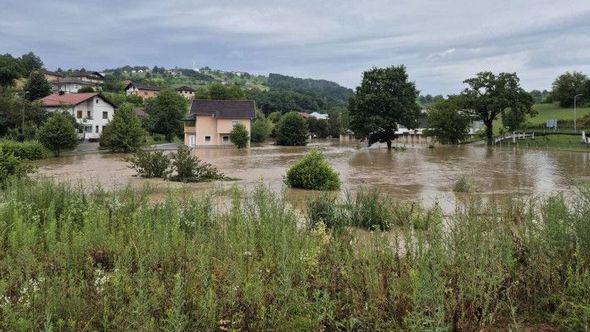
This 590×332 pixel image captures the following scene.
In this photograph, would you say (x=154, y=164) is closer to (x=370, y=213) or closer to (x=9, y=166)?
(x=9, y=166)

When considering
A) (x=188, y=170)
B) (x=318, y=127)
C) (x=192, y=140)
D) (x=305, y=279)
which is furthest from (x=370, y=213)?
(x=318, y=127)

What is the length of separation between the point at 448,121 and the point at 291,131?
21.2 meters

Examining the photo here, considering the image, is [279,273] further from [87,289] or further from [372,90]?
[372,90]

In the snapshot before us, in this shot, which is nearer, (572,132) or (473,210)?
(473,210)

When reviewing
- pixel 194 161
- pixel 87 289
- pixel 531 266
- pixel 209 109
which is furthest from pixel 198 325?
pixel 209 109

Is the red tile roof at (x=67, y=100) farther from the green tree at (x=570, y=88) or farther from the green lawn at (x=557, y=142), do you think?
the green tree at (x=570, y=88)

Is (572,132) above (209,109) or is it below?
below

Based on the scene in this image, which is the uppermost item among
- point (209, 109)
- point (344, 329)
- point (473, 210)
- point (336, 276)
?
point (209, 109)

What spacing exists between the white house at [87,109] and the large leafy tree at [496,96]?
142ft

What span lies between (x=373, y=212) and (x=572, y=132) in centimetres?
5718

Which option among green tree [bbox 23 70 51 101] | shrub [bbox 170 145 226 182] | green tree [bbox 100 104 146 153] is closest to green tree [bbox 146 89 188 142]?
green tree [bbox 23 70 51 101]

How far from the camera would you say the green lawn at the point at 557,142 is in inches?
1839

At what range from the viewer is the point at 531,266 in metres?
4.31

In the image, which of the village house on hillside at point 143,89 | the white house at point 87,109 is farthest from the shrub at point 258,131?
the village house on hillside at point 143,89
